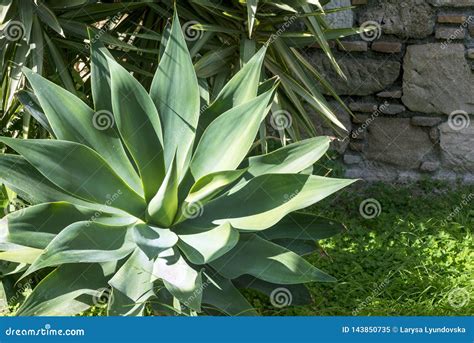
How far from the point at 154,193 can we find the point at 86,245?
325mm

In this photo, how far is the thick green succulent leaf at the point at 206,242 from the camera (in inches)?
94.7

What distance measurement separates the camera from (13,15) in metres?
3.23

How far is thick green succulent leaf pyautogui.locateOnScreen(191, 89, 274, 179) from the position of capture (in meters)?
2.66

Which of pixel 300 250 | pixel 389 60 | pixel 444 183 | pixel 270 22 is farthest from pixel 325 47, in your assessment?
pixel 444 183

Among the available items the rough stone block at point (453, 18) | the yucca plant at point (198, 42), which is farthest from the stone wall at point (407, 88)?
the yucca plant at point (198, 42)

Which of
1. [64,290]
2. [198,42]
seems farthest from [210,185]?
[198,42]

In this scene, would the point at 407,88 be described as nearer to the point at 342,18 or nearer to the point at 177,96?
the point at 342,18

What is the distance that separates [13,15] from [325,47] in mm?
1309

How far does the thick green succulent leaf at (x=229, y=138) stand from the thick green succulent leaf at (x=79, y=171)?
26cm

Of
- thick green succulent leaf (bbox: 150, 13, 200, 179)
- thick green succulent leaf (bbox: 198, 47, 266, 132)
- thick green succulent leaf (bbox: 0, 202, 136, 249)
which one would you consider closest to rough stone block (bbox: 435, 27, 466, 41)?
thick green succulent leaf (bbox: 198, 47, 266, 132)

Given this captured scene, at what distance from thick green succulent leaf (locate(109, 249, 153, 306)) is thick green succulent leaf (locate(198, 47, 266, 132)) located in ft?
2.09

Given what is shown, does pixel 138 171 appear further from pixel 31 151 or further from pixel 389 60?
pixel 389 60

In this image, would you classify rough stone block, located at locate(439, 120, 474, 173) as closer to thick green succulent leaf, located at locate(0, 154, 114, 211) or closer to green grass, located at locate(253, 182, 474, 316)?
green grass, located at locate(253, 182, 474, 316)

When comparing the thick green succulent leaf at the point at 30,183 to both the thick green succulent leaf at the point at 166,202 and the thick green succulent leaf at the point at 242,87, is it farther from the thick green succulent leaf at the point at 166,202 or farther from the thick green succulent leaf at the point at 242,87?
the thick green succulent leaf at the point at 242,87
